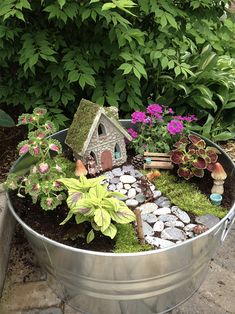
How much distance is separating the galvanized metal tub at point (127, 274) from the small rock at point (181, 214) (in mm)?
164

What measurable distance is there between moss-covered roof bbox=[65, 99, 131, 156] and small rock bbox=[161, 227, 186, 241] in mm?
556

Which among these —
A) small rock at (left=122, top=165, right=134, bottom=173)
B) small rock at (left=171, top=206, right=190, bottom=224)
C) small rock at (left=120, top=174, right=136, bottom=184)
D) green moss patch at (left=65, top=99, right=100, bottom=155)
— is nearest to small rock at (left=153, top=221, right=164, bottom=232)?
small rock at (left=171, top=206, right=190, bottom=224)

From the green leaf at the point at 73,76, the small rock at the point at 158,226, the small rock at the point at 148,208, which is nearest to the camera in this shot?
the small rock at the point at 158,226

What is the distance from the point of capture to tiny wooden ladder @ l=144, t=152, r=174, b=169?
6.91ft

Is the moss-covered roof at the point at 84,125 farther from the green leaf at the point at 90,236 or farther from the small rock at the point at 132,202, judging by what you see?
the green leaf at the point at 90,236

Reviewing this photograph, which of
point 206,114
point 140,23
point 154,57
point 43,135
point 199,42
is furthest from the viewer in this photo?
point 199,42

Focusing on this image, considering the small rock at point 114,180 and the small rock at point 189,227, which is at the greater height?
the small rock at point 114,180

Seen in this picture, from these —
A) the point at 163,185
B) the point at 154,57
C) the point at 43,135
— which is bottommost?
the point at 163,185

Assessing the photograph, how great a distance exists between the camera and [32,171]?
69.8 inches

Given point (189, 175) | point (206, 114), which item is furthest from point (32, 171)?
point (206, 114)

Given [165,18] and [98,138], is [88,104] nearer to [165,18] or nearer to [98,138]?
[98,138]

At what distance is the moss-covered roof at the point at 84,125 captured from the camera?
1.89 metres

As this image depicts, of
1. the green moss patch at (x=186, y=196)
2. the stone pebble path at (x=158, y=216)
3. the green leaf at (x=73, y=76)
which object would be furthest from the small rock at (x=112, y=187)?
the green leaf at (x=73, y=76)

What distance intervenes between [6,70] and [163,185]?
132cm
